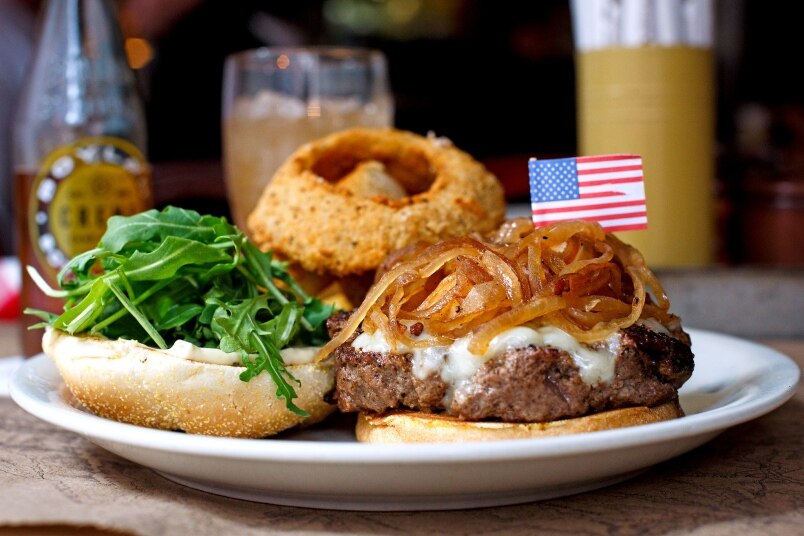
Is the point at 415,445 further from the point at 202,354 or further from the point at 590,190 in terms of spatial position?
the point at 590,190

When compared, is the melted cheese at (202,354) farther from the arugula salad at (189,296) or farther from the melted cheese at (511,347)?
the melted cheese at (511,347)

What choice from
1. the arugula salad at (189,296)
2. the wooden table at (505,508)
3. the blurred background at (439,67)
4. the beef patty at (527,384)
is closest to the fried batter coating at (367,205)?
the arugula salad at (189,296)

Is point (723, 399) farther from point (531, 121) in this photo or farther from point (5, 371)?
point (531, 121)

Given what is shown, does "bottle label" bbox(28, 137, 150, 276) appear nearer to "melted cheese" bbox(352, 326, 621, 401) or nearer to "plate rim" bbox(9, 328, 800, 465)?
"plate rim" bbox(9, 328, 800, 465)

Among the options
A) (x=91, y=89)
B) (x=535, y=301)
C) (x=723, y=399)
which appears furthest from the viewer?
(x=91, y=89)

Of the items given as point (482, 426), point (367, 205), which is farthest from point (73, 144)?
point (482, 426)

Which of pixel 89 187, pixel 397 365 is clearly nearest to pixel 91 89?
pixel 89 187
